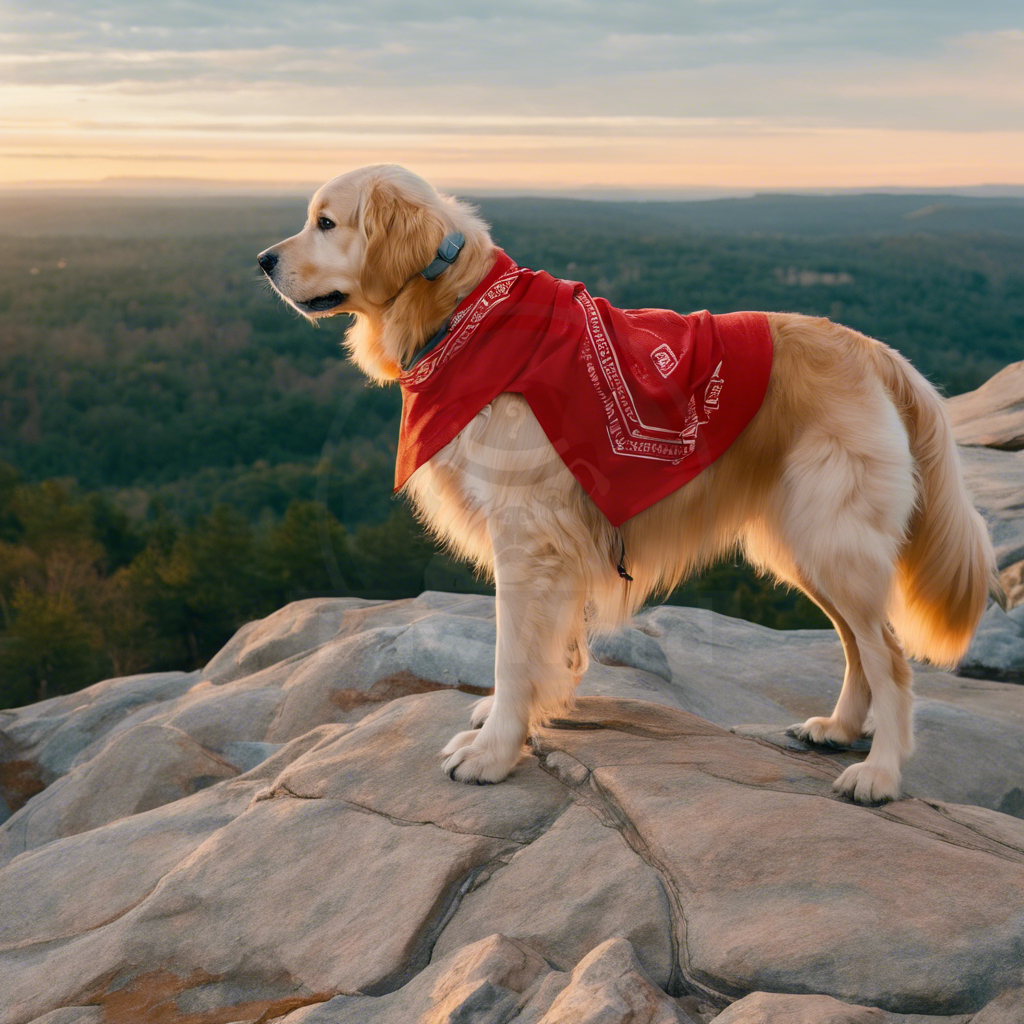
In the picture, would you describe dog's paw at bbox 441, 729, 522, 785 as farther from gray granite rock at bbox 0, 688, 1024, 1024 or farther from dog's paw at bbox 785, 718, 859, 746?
dog's paw at bbox 785, 718, 859, 746

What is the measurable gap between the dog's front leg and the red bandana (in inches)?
16.4

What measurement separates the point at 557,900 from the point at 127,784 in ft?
14.4

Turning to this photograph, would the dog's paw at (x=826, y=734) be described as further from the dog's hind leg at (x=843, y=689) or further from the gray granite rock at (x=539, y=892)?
the gray granite rock at (x=539, y=892)

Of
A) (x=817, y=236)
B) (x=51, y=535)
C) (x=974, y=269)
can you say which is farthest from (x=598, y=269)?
(x=817, y=236)

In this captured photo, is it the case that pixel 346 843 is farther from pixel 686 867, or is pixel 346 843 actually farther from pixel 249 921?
pixel 686 867

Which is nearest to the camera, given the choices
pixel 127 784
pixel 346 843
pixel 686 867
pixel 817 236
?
pixel 686 867

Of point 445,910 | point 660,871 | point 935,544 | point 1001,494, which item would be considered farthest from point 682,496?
point 1001,494

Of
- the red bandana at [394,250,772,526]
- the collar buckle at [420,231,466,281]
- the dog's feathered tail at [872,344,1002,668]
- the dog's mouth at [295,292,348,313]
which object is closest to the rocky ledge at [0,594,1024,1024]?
the dog's feathered tail at [872,344,1002,668]

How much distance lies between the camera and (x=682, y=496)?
4.70 meters

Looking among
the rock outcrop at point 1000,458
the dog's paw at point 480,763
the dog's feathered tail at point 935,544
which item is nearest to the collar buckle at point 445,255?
the dog's feathered tail at point 935,544

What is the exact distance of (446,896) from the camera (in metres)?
3.78

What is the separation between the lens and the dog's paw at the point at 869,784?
14.0 feet

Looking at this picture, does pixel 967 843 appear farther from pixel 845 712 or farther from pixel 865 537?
pixel 865 537

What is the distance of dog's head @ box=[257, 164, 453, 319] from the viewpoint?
4.58 m
